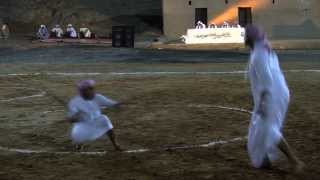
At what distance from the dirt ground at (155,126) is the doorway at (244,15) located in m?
23.7

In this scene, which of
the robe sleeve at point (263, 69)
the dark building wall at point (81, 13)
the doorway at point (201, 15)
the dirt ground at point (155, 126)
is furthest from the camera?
the dark building wall at point (81, 13)

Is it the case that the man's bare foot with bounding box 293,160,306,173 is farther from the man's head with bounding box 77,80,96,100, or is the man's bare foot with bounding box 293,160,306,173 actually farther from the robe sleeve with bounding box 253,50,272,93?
the man's head with bounding box 77,80,96,100

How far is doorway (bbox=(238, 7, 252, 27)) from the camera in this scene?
44875mm

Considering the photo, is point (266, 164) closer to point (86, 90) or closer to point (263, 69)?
point (263, 69)

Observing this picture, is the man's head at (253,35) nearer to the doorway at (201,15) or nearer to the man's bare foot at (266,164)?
the man's bare foot at (266,164)

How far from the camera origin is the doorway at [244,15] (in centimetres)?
4488

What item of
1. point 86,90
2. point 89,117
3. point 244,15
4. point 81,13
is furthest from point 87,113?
point 81,13

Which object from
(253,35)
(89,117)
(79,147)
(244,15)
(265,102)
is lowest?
(79,147)

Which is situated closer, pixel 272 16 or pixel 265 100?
pixel 265 100

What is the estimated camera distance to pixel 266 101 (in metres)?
7.79

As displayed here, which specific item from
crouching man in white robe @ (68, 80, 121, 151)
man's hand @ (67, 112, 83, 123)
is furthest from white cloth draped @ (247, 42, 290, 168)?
man's hand @ (67, 112, 83, 123)

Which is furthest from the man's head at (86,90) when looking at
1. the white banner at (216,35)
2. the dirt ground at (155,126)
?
the white banner at (216,35)

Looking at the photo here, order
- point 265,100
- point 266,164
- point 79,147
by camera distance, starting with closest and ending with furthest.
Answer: point 265,100 < point 266,164 < point 79,147

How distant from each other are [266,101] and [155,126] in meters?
3.85
